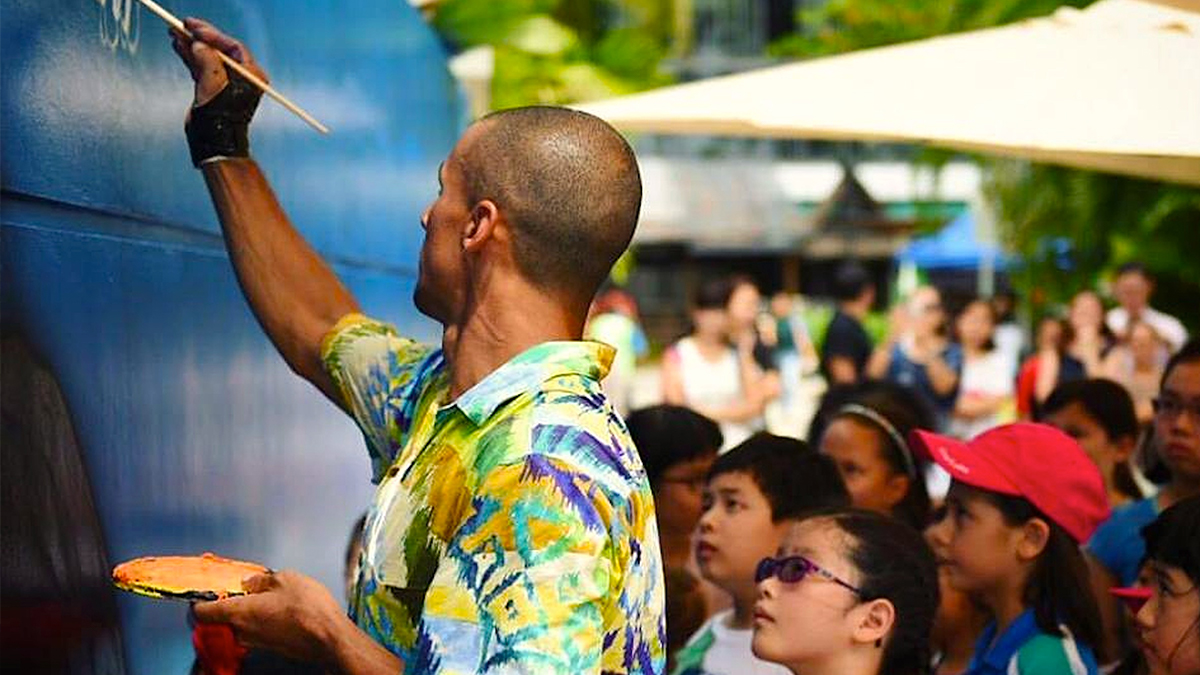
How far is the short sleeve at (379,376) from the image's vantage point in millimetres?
3381

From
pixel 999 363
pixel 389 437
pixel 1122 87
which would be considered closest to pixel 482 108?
pixel 999 363

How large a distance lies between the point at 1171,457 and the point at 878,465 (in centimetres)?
89

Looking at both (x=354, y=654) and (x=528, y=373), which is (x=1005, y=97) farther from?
(x=354, y=654)

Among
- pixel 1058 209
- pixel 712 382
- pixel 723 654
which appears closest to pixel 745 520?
pixel 723 654

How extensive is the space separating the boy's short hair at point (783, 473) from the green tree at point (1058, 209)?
306 centimetres

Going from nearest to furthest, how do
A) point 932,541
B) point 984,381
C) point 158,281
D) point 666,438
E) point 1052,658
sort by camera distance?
point 158,281 → point 1052,658 → point 932,541 → point 666,438 → point 984,381

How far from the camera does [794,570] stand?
4441 mm

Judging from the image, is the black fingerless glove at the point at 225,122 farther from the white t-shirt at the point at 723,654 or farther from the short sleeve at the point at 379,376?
the white t-shirt at the point at 723,654

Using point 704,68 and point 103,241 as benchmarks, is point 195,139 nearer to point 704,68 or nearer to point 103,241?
point 103,241

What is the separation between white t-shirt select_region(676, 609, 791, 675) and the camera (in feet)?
16.4

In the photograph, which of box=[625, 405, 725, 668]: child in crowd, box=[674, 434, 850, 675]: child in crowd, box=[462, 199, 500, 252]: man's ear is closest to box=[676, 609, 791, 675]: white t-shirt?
box=[674, 434, 850, 675]: child in crowd

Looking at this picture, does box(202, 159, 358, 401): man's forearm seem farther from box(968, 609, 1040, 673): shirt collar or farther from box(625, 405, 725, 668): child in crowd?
box(625, 405, 725, 668): child in crowd

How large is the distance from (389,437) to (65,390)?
0.50 m

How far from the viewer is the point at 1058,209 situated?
1608 centimetres
